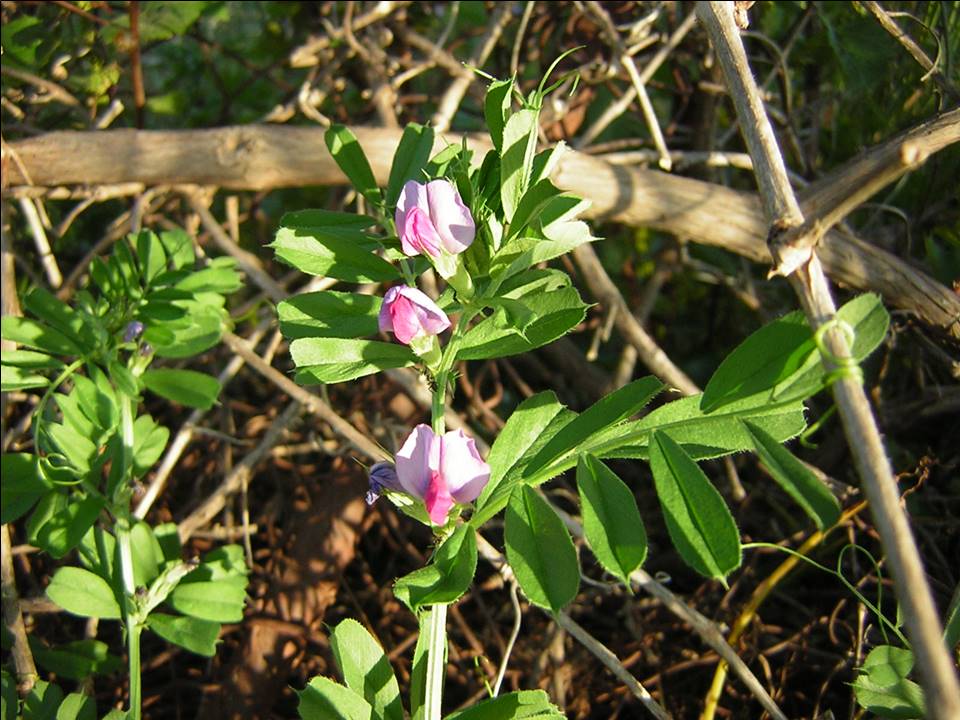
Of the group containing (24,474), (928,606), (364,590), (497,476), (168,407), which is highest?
(928,606)

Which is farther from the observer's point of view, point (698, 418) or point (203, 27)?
point (203, 27)

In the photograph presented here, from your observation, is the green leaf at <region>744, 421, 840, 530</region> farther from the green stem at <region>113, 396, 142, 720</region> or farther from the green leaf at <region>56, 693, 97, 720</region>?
the green leaf at <region>56, 693, 97, 720</region>

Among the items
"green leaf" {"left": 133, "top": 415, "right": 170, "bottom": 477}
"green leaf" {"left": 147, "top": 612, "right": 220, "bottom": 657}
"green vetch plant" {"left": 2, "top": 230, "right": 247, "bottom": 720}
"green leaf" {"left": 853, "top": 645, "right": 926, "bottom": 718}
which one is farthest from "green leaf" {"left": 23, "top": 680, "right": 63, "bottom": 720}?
"green leaf" {"left": 853, "top": 645, "right": 926, "bottom": 718}

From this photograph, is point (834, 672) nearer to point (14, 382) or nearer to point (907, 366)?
point (907, 366)

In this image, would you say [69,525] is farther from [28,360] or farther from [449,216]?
[449,216]

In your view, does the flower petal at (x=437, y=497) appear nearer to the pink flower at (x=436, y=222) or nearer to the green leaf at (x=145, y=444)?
the pink flower at (x=436, y=222)

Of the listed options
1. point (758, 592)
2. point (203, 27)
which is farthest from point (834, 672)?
point (203, 27)
